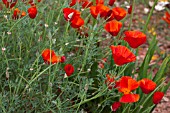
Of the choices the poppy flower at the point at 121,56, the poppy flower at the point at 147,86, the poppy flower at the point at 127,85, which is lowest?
the poppy flower at the point at 147,86

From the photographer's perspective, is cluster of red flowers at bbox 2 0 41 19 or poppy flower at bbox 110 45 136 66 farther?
cluster of red flowers at bbox 2 0 41 19

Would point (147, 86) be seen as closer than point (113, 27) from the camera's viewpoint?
Yes

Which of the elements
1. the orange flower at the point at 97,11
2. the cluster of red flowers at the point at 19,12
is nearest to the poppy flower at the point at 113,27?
the orange flower at the point at 97,11

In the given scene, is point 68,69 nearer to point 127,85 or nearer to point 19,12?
point 127,85

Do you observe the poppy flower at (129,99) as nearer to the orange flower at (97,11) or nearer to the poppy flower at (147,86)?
the poppy flower at (147,86)

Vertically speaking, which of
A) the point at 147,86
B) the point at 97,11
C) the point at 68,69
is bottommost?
the point at 147,86

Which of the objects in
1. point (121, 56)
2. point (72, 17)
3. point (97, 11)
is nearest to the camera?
point (121, 56)

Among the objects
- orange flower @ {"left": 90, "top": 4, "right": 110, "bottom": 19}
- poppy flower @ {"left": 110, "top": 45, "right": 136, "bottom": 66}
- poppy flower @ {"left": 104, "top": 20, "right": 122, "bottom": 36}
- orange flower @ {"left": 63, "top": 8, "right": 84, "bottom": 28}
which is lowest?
poppy flower @ {"left": 110, "top": 45, "right": 136, "bottom": 66}

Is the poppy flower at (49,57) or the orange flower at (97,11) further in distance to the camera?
the orange flower at (97,11)

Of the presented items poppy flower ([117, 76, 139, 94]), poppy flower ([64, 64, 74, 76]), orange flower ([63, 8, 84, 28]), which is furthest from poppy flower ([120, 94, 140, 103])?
orange flower ([63, 8, 84, 28])

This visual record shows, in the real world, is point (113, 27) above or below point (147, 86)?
above

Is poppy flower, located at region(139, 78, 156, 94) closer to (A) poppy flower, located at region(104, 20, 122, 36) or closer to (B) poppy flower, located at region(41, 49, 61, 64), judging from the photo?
(A) poppy flower, located at region(104, 20, 122, 36)

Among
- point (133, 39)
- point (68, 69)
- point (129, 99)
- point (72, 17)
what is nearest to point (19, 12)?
point (72, 17)

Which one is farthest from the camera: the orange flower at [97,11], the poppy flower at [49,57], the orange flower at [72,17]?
the orange flower at [97,11]
